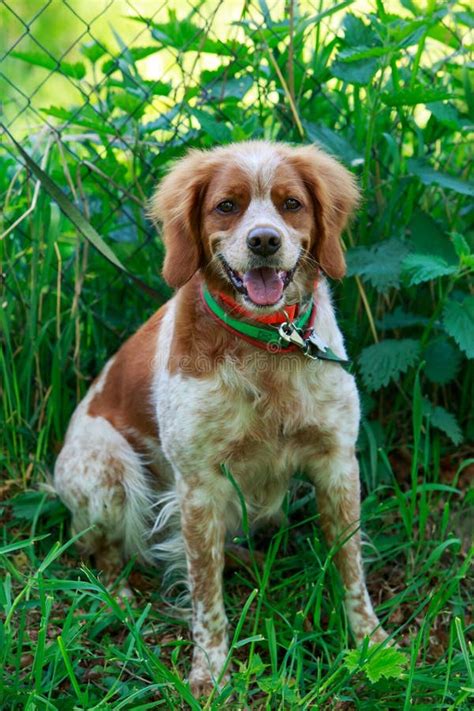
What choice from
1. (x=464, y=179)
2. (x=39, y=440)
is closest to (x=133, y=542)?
(x=39, y=440)

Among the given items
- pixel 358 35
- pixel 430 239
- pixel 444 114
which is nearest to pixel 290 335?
pixel 430 239

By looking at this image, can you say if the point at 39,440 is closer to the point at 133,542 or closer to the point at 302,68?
the point at 133,542

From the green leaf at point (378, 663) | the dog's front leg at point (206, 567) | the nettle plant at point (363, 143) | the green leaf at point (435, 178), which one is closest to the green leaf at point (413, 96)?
the nettle plant at point (363, 143)

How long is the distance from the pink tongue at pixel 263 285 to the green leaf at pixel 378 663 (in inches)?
34.1

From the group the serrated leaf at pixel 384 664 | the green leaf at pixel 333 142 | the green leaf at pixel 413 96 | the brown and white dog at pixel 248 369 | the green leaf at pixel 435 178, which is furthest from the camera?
the green leaf at pixel 333 142

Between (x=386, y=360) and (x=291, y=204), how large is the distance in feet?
2.43

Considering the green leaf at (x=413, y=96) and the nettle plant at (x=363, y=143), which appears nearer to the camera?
the green leaf at (x=413, y=96)

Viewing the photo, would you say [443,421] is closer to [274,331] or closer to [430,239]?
[430,239]

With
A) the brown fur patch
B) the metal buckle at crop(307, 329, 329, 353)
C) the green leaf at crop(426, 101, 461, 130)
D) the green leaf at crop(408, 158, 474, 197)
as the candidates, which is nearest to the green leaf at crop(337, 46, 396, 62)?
the green leaf at crop(426, 101, 461, 130)

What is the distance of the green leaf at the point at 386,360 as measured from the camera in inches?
110

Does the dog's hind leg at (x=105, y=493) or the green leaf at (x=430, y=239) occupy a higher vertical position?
the green leaf at (x=430, y=239)

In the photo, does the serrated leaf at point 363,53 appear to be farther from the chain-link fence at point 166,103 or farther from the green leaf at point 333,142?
the green leaf at point 333,142

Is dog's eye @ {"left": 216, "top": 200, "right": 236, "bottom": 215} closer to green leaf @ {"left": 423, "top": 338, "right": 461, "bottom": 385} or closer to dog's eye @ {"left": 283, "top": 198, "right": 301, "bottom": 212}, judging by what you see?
dog's eye @ {"left": 283, "top": 198, "right": 301, "bottom": 212}

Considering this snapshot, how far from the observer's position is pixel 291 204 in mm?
2326
